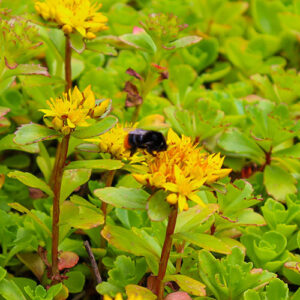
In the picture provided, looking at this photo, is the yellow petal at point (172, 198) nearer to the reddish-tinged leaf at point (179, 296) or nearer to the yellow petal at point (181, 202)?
the yellow petal at point (181, 202)

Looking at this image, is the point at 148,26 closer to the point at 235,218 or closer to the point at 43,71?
the point at 43,71

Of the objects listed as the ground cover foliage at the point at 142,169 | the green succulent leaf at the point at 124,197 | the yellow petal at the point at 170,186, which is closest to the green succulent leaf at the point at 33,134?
the ground cover foliage at the point at 142,169

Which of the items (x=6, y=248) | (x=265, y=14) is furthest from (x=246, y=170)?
(x=265, y=14)

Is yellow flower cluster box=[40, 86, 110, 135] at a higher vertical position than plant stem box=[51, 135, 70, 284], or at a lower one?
higher

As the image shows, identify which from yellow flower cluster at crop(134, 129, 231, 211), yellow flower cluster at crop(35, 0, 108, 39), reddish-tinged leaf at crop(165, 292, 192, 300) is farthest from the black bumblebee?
yellow flower cluster at crop(35, 0, 108, 39)

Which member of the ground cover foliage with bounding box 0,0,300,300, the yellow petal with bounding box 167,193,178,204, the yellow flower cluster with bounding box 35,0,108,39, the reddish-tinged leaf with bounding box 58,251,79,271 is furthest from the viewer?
the yellow flower cluster with bounding box 35,0,108,39

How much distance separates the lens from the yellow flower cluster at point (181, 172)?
1002mm

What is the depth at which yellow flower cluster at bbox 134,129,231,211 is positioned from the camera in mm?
1002

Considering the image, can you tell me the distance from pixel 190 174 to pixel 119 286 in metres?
0.41

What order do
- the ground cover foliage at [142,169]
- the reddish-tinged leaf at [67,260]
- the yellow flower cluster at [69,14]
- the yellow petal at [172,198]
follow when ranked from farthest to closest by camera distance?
the yellow flower cluster at [69,14], the reddish-tinged leaf at [67,260], the ground cover foliage at [142,169], the yellow petal at [172,198]

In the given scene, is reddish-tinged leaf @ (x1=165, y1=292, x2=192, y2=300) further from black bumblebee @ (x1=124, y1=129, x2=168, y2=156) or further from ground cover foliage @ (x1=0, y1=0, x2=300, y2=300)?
black bumblebee @ (x1=124, y1=129, x2=168, y2=156)

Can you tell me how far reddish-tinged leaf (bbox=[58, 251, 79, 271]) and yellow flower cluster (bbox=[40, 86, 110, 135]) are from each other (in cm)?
41

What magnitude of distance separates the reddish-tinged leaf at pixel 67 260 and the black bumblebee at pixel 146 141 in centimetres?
38

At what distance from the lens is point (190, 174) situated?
1.02 metres
